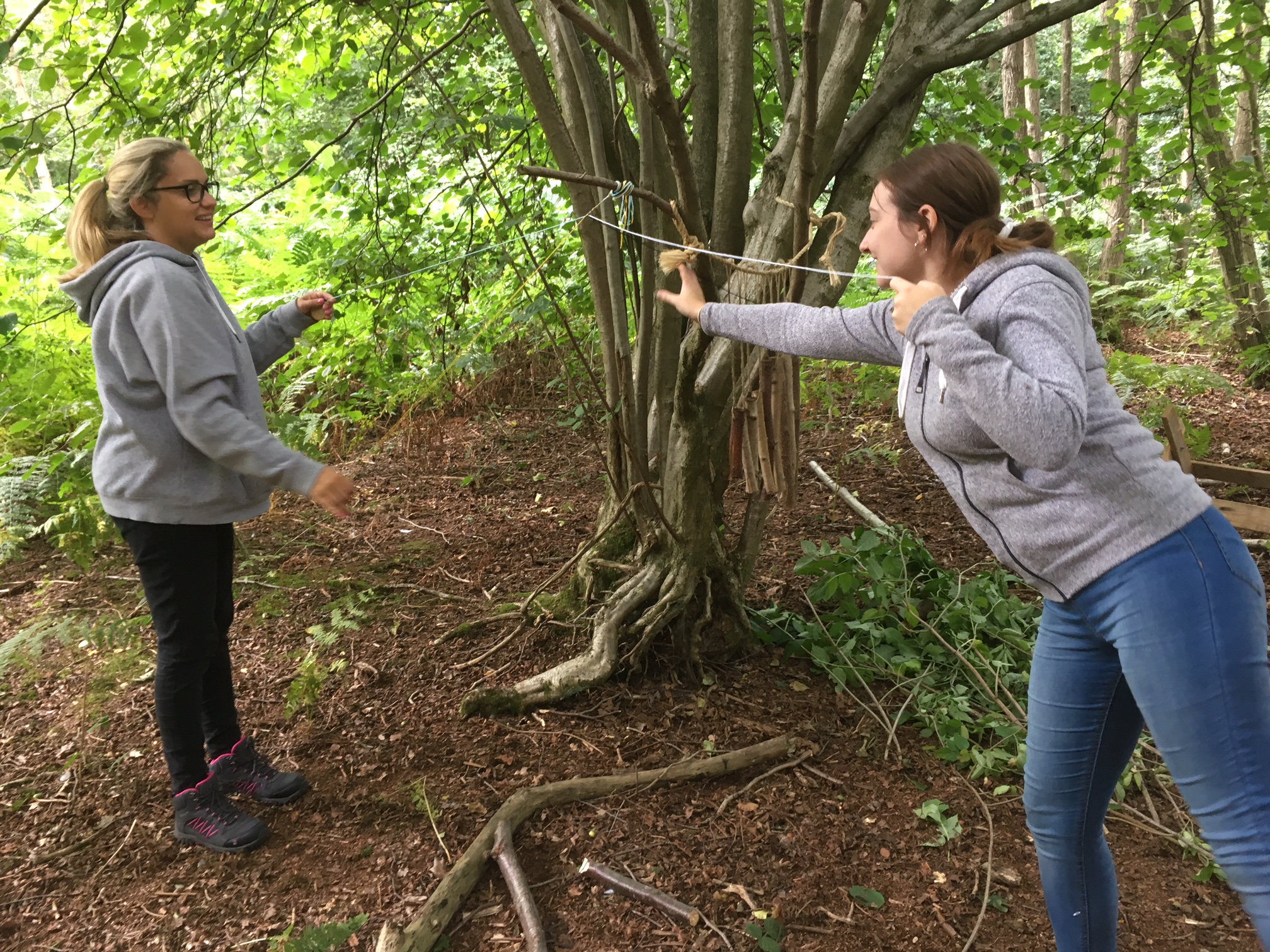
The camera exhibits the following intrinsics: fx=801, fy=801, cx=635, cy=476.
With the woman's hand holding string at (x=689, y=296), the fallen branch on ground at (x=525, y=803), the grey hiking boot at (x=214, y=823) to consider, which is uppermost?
the woman's hand holding string at (x=689, y=296)

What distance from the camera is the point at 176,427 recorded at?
2.12 metres

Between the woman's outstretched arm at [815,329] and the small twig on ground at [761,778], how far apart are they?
1.39 metres

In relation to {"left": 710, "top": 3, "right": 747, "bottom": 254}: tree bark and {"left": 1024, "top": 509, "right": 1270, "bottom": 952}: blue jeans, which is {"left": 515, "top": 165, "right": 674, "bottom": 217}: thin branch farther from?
{"left": 1024, "top": 509, "right": 1270, "bottom": 952}: blue jeans

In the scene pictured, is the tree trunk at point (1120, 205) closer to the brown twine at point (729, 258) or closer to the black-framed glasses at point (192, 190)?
the brown twine at point (729, 258)

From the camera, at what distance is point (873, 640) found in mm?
3248

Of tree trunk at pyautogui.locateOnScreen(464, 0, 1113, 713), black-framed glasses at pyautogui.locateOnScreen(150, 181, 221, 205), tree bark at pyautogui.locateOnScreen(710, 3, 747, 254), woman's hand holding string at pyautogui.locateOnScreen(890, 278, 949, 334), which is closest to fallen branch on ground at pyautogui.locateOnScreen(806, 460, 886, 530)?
tree trunk at pyautogui.locateOnScreen(464, 0, 1113, 713)

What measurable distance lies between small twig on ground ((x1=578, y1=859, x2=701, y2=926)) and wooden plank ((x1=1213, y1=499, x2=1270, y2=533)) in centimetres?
368

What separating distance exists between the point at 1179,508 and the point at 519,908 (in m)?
1.77

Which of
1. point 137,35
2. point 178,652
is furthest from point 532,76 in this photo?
point 178,652

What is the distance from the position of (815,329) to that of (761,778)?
1.47 metres

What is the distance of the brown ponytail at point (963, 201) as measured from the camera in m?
1.52

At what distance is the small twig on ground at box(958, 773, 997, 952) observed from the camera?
6.71ft

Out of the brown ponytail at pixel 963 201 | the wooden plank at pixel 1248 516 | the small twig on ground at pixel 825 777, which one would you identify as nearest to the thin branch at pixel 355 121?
the brown ponytail at pixel 963 201

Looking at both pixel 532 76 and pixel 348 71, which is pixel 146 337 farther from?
pixel 348 71
